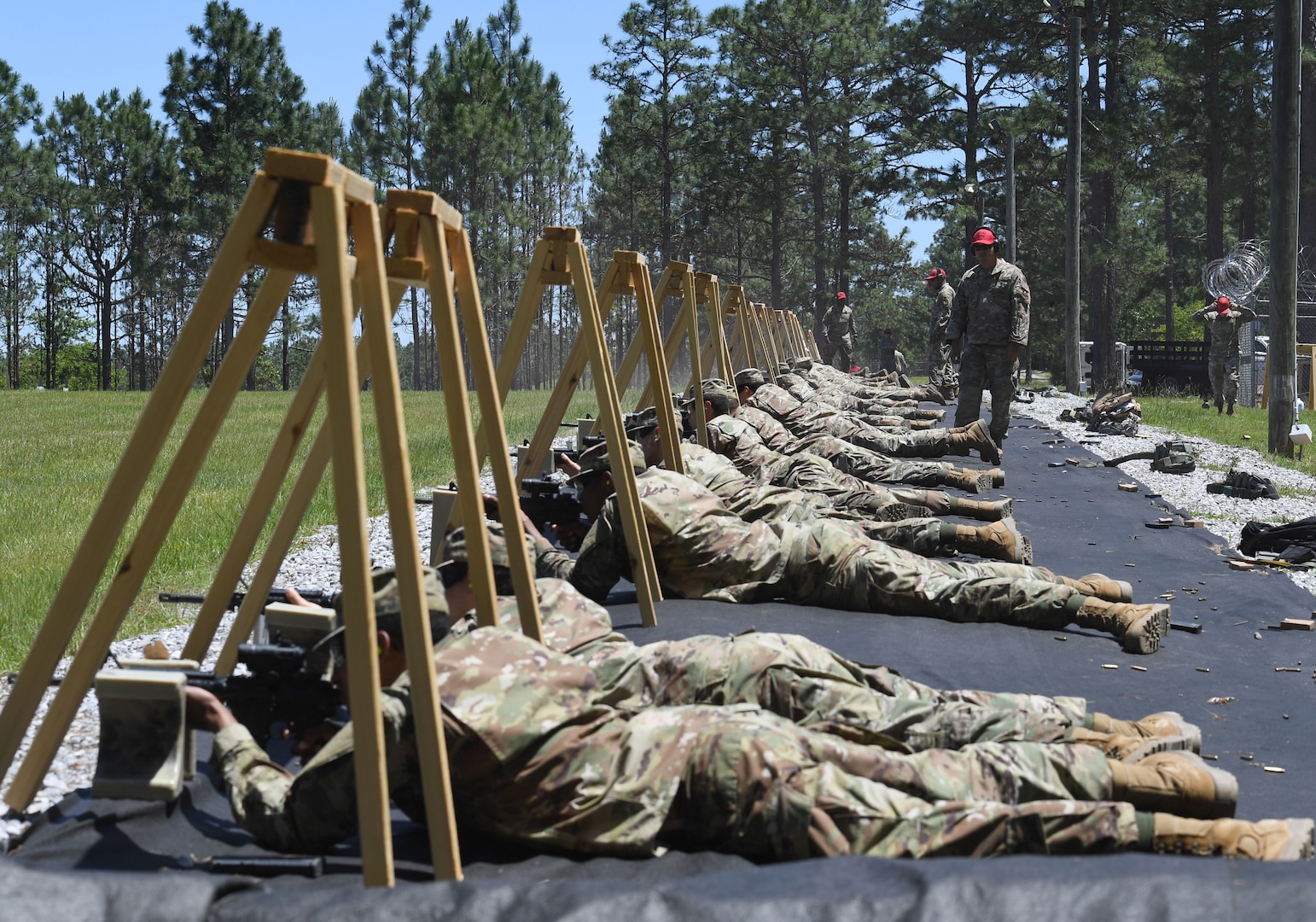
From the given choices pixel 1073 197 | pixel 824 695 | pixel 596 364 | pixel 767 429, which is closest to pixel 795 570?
pixel 596 364

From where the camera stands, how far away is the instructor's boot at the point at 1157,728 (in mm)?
4188

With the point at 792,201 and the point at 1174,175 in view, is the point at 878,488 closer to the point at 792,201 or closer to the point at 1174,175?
the point at 1174,175

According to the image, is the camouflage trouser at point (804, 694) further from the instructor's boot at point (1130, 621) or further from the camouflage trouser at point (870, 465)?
the camouflage trouser at point (870, 465)

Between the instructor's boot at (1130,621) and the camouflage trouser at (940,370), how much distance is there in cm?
1736

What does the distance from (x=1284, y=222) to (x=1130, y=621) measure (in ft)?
31.0

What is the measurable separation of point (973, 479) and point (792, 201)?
117 feet

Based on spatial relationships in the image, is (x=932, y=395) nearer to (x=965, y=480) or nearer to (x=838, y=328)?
(x=838, y=328)

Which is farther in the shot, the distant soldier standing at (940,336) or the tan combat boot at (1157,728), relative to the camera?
the distant soldier standing at (940,336)

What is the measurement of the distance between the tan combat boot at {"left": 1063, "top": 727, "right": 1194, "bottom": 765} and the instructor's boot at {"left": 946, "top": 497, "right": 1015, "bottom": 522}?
5014mm

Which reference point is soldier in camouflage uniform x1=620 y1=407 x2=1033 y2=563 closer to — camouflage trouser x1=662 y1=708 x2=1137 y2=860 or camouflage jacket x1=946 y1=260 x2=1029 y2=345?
camouflage trouser x1=662 y1=708 x2=1137 y2=860

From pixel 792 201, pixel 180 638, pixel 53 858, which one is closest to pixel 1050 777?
pixel 53 858

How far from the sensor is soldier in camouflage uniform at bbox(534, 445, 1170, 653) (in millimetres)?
6227

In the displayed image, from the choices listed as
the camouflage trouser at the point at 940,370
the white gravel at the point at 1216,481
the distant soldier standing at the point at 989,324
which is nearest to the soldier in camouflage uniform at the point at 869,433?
the distant soldier standing at the point at 989,324

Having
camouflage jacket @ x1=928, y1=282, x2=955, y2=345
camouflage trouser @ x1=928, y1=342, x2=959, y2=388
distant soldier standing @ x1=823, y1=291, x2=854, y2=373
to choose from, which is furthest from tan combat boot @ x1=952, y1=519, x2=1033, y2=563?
distant soldier standing @ x1=823, y1=291, x2=854, y2=373
